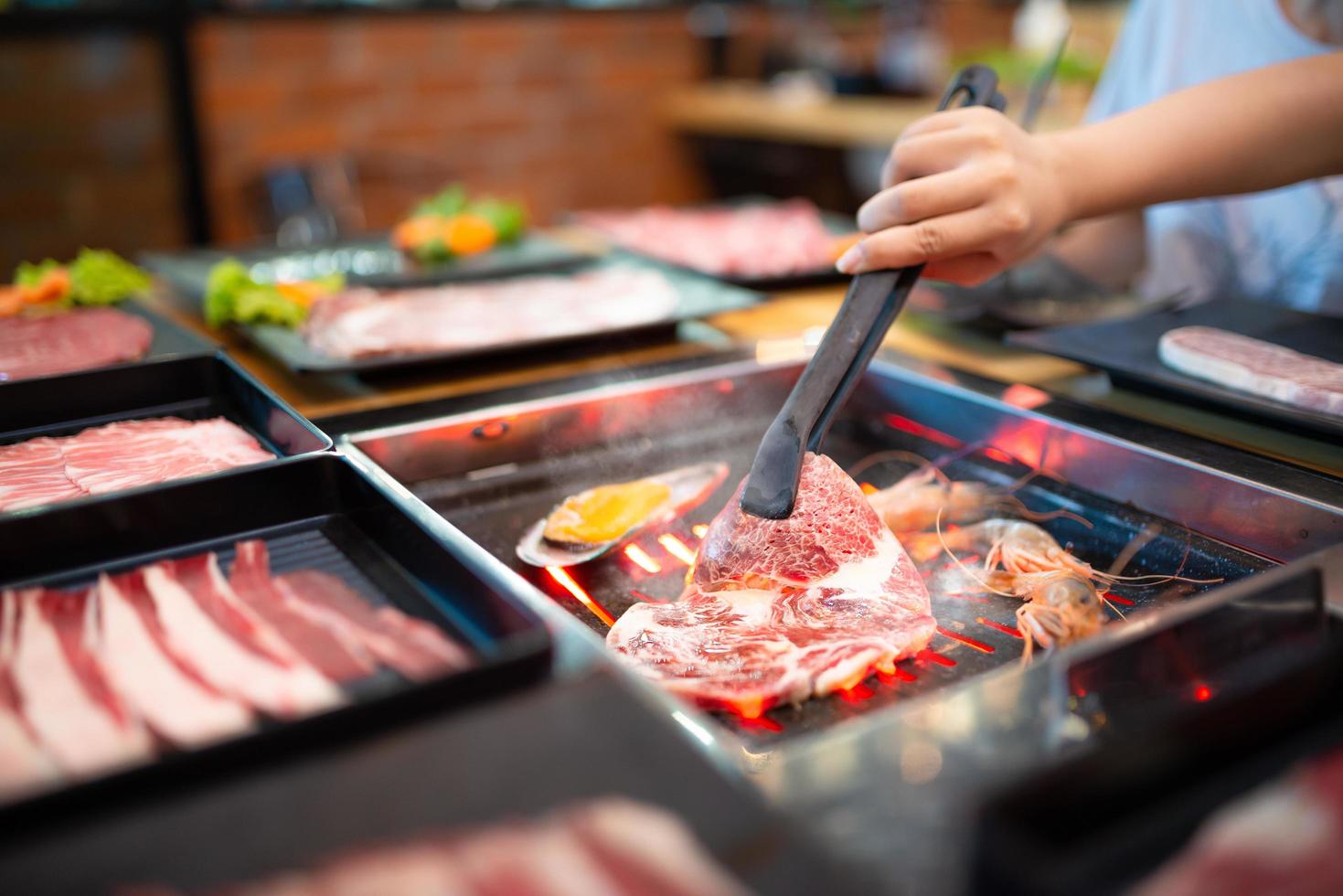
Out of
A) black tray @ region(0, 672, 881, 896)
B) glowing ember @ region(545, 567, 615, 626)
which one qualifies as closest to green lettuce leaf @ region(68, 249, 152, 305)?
glowing ember @ region(545, 567, 615, 626)

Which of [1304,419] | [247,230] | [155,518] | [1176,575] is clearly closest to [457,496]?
[155,518]

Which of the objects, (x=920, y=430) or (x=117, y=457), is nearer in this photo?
(x=117, y=457)

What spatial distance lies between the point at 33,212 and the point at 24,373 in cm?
386

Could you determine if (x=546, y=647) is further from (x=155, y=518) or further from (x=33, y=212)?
(x=33, y=212)

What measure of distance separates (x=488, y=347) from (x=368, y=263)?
1.06 metres

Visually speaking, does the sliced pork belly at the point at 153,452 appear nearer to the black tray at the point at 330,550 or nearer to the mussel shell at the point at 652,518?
the black tray at the point at 330,550

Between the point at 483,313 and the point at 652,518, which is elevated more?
the point at 483,313

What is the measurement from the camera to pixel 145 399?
1.66 meters

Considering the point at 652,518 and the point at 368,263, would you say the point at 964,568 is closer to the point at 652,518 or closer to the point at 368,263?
the point at 652,518

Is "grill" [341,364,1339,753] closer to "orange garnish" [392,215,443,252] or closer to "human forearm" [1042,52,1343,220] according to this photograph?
"human forearm" [1042,52,1343,220]

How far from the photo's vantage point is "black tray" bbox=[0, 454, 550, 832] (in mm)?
784

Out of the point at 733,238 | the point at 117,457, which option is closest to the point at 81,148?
the point at 733,238

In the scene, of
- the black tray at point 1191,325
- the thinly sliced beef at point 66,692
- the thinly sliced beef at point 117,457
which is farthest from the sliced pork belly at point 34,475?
the black tray at point 1191,325

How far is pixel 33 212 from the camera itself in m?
4.86
